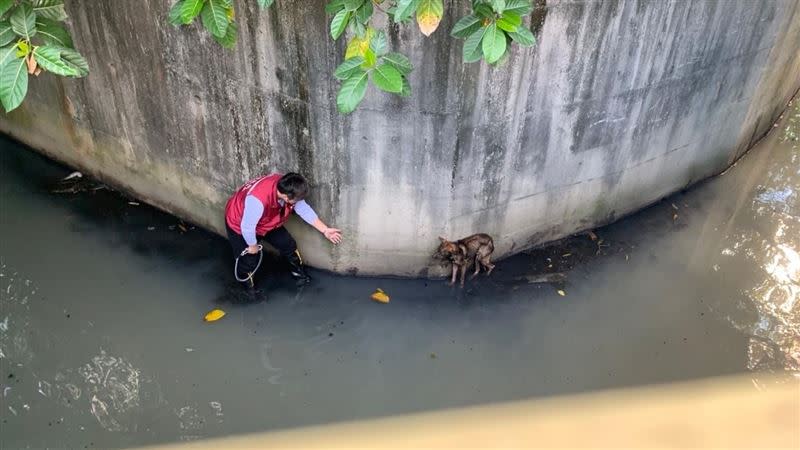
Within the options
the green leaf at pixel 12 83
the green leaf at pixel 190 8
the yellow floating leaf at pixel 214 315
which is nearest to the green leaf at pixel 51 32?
the green leaf at pixel 12 83

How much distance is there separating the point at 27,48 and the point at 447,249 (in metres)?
2.99

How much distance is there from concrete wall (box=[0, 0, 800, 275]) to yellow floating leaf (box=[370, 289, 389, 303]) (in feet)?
0.61

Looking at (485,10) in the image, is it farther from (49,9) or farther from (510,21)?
(49,9)

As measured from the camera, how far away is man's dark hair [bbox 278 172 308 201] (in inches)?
177

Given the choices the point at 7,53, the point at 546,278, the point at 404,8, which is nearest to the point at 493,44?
the point at 404,8

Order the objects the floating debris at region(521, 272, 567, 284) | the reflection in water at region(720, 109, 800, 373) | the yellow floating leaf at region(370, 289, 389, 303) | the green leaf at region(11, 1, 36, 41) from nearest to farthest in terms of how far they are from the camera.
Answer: the green leaf at region(11, 1, 36, 41) < the reflection in water at region(720, 109, 800, 373) < the yellow floating leaf at region(370, 289, 389, 303) < the floating debris at region(521, 272, 567, 284)

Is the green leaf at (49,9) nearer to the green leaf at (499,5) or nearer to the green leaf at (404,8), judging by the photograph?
the green leaf at (404,8)

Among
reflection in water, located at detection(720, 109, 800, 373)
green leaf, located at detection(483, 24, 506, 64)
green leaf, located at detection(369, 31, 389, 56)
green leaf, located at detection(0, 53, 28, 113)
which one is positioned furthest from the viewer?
A: reflection in water, located at detection(720, 109, 800, 373)

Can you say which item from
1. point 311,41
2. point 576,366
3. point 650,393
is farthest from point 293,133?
point 650,393

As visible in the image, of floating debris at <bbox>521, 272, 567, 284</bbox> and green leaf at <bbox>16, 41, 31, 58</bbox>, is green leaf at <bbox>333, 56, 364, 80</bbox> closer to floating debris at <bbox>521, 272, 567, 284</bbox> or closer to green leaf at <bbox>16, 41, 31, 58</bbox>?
green leaf at <bbox>16, 41, 31, 58</bbox>

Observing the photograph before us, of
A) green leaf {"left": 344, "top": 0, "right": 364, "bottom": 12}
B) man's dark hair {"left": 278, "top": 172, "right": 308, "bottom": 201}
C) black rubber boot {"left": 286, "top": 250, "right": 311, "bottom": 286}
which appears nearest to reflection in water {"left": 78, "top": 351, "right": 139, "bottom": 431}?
black rubber boot {"left": 286, "top": 250, "right": 311, "bottom": 286}

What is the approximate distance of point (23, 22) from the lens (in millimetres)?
2748

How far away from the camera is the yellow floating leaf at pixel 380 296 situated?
16.6ft

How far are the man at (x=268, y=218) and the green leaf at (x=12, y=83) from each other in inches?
77.5
